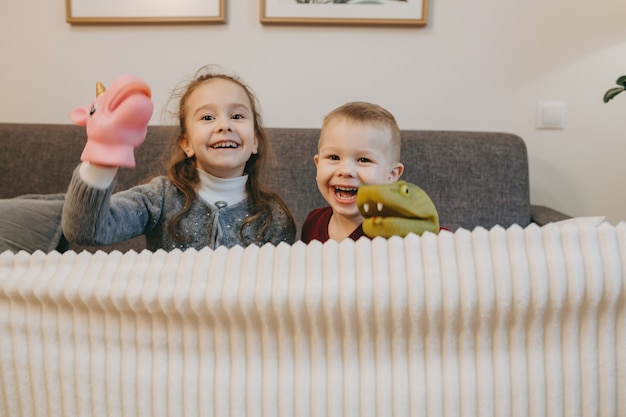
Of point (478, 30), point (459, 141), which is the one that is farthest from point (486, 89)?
point (459, 141)

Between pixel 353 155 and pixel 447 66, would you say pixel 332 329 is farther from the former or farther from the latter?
pixel 447 66

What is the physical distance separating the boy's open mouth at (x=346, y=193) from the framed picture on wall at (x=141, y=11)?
4.06 ft

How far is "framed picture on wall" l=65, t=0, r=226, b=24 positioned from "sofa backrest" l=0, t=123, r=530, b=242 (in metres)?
0.50

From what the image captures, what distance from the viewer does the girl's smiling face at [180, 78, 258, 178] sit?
1080mm

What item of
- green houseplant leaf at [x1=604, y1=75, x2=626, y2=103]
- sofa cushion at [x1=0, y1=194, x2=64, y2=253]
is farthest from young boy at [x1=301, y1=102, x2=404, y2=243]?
green houseplant leaf at [x1=604, y1=75, x2=626, y2=103]

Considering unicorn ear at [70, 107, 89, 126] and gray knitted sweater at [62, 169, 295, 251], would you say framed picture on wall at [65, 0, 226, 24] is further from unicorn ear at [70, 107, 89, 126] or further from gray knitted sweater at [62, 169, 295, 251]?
unicorn ear at [70, 107, 89, 126]

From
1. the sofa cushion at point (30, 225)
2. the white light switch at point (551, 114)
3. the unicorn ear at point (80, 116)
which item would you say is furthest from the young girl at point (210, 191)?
the white light switch at point (551, 114)

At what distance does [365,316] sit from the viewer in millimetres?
535

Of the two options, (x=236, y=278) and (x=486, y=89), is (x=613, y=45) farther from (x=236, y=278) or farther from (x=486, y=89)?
(x=236, y=278)

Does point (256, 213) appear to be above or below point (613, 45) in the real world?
below

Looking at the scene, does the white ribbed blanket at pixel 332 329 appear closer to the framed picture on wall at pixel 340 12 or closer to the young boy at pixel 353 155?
the young boy at pixel 353 155

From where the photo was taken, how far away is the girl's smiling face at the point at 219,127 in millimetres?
1080

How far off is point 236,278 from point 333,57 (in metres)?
1.62

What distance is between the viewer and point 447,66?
203 centimetres
